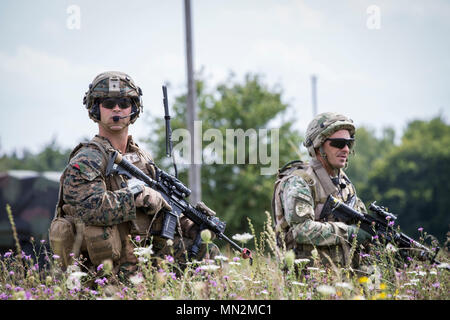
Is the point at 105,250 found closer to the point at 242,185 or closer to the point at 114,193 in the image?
the point at 114,193

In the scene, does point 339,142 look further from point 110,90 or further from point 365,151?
point 365,151

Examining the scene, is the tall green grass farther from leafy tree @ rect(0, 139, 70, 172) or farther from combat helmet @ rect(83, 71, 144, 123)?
leafy tree @ rect(0, 139, 70, 172)

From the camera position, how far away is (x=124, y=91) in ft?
16.1

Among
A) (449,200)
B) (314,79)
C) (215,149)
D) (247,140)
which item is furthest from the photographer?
(449,200)

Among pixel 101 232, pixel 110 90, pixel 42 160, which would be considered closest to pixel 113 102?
pixel 110 90

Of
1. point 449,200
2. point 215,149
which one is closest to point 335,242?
point 215,149

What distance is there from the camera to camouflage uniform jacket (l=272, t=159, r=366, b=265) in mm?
4934

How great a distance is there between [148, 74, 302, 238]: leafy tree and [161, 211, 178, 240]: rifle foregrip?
1912cm

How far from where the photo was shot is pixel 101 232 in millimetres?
4500

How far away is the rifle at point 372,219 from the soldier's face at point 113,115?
2097mm

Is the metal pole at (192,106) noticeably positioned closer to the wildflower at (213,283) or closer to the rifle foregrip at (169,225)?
the rifle foregrip at (169,225)

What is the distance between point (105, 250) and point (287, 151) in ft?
76.8

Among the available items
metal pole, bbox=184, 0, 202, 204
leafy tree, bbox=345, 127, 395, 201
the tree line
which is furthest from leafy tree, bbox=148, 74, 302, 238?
leafy tree, bbox=345, 127, 395, 201

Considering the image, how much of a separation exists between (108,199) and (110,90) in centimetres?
104
